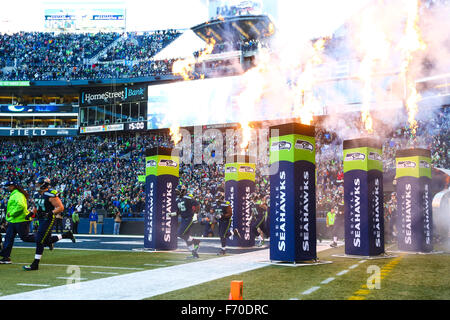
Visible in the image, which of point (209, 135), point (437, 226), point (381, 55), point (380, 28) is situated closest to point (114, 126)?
point (209, 135)

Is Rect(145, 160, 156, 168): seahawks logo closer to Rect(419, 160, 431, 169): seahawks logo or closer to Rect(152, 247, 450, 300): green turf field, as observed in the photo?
Rect(152, 247, 450, 300): green turf field

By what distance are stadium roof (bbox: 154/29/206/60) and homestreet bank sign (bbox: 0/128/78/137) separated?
12388 millimetres

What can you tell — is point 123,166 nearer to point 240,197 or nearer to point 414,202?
point 240,197

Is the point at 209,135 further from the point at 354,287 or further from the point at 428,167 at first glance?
the point at 354,287

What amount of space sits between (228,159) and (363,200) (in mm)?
5991

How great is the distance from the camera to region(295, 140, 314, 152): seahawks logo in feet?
36.3

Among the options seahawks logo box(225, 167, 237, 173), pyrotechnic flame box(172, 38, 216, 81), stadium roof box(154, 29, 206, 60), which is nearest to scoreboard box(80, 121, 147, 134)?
pyrotechnic flame box(172, 38, 216, 81)

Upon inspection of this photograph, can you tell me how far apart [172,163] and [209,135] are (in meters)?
26.1

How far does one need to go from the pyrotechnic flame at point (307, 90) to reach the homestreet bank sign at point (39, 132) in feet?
82.8

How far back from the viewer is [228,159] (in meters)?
17.5

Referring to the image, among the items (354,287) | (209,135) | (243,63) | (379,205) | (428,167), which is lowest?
(354,287)

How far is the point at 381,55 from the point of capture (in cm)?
2633

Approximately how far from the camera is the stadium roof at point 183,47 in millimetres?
48281

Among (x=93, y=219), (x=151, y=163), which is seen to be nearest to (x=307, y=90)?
(x=93, y=219)
